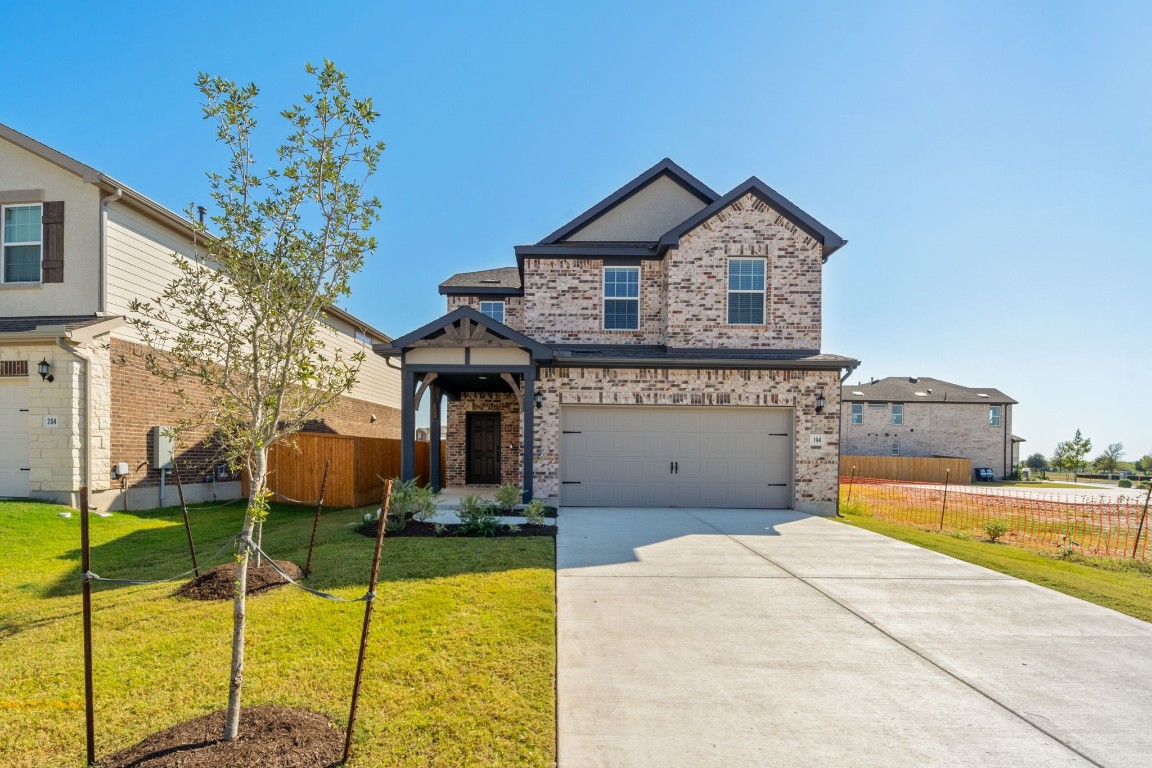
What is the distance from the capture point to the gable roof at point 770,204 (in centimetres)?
1272

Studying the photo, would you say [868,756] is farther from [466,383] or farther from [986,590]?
[466,383]

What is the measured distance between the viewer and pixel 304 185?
3566 mm

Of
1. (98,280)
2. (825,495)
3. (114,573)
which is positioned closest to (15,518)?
(114,573)

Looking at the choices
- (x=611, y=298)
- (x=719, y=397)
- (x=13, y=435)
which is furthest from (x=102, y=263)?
(x=719, y=397)

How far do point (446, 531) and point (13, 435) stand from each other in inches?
338

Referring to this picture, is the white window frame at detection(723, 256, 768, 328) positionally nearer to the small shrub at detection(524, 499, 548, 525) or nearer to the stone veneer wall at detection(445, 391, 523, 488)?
the small shrub at detection(524, 499, 548, 525)

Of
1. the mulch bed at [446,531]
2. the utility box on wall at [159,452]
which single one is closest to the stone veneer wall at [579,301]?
the mulch bed at [446,531]

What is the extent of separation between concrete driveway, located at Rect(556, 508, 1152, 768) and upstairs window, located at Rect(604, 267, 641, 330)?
7.13 metres

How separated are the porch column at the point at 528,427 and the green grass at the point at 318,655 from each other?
3.79 m

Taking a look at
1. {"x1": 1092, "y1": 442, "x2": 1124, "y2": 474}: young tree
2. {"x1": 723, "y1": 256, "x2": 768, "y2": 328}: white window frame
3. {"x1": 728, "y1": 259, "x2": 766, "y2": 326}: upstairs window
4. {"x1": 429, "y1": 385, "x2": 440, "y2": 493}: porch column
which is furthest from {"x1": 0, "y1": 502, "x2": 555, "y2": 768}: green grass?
{"x1": 1092, "y1": 442, "x2": 1124, "y2": 474}: young tree

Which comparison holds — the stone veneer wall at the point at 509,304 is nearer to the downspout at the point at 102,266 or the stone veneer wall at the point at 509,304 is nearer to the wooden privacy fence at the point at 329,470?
the wooden privacy fence at the point at 329,470

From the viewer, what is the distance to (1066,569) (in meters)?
8.08

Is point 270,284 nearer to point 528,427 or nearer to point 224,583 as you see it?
point 224,583

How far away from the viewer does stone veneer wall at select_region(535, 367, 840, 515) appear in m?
12.1
